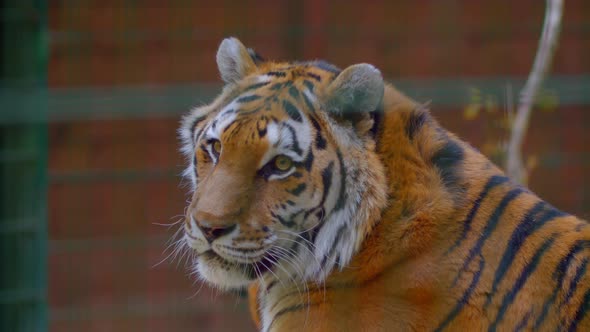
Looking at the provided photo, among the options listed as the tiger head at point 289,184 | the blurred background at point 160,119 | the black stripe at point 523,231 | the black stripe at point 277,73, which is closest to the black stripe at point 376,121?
the tiger head at point 289,184

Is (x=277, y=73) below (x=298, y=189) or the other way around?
the other way around

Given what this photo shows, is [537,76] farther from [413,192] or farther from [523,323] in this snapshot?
[523,323]

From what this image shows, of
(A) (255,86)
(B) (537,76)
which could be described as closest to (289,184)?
(A) (255,86)

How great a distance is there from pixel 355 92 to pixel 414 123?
16cm

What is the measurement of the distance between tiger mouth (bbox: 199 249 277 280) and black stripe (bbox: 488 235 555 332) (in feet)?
1.60

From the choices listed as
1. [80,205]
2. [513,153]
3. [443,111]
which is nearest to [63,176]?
[80,205]

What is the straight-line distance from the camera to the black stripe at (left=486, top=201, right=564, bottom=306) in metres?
1.73

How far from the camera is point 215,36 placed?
4246 mm

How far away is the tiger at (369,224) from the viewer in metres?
1.72

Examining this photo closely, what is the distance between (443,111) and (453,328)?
2721mm

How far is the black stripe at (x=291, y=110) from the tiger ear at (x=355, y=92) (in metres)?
0.07

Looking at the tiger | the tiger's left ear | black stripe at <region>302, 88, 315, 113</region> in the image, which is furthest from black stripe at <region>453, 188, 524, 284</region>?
black stripe at <region>302, 88, 315, 113</region>

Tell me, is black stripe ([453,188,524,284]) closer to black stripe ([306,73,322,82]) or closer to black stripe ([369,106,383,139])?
black stripe ([369,106,383,139])

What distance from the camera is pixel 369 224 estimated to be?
5.93ft
